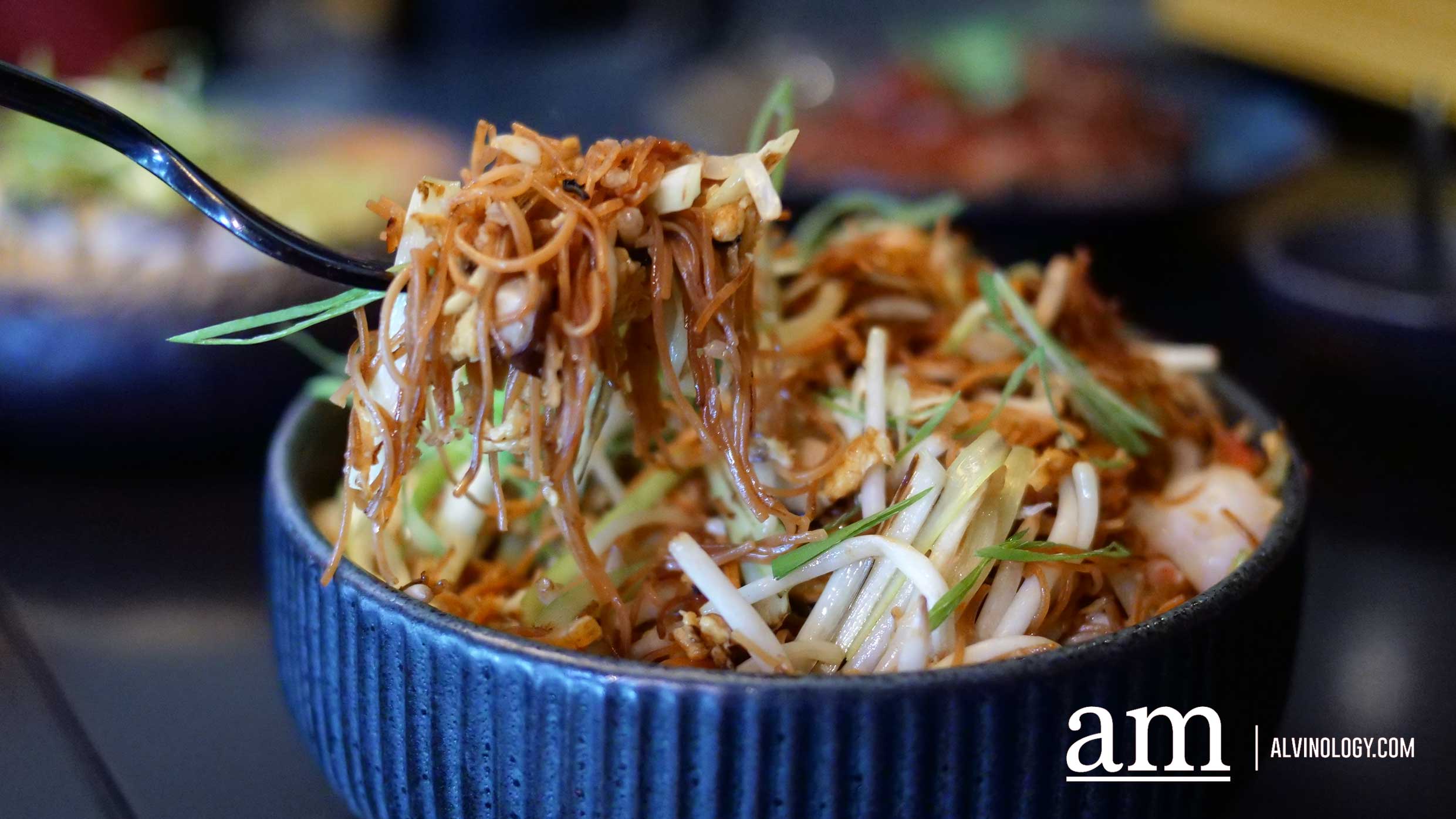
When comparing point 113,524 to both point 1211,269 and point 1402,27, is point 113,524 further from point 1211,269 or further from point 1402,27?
point 1402,27

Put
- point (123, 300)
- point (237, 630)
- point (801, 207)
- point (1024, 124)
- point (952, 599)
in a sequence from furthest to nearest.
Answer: point (1024, 124)
point (801, 207)
point (123, 300)
point (237, 630)
point (952, 599)

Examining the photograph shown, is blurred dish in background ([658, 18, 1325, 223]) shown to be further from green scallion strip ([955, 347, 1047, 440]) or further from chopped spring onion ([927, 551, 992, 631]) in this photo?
chopped spring onion ([927, 551, 992, 631])

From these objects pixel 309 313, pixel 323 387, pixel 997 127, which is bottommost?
pixel 323 387

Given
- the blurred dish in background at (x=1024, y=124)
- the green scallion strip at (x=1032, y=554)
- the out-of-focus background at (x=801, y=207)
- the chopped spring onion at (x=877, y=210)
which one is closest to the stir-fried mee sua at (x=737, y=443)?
the green scallion strip at (x=1032, y=554)

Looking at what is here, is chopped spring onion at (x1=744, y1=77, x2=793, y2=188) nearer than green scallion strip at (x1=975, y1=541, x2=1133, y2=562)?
No

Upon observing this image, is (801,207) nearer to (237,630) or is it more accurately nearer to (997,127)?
(997,127)

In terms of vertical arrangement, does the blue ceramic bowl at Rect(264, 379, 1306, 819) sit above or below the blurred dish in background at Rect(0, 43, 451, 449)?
below

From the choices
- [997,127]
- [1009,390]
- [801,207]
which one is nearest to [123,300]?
[1009,390]

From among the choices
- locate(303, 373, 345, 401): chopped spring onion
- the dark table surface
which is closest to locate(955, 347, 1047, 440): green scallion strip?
the dark table surface
